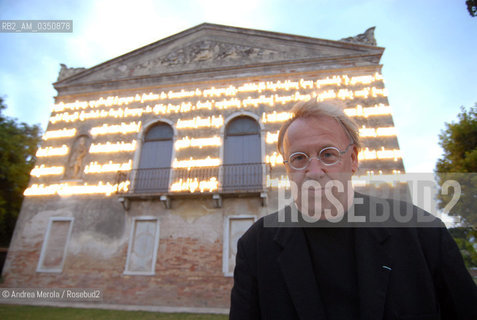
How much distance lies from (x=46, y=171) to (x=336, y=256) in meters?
13.6

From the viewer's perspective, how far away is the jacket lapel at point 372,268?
1.04 metres

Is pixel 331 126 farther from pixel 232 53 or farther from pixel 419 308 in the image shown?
pixel 232 53

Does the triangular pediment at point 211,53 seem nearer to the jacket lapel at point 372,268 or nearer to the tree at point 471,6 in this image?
the tree at point 471,6

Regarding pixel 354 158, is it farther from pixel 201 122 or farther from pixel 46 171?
pixel 46 171

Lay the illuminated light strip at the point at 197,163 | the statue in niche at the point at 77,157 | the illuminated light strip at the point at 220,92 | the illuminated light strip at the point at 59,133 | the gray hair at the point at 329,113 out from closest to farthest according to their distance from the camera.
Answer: the gray hair at the point at 329,113 < the illuminated light strip at the point at 197,163 < the statue in niche at the point at 77,157 < the illuminated light strip at the point at 220,92 < the illuminated light strip at the point at 59,133

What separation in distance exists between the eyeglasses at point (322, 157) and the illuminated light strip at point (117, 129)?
11256mm

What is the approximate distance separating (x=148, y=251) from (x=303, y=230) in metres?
9.23

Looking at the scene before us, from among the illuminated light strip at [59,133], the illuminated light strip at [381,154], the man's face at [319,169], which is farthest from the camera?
the illuminated light strip at [59,133]

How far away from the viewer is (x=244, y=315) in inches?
49.1

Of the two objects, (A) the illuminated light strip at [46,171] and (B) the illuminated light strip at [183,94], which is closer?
(A) the illuminated light strip at [46,171]

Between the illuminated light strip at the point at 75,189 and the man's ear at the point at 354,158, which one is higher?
the illuminated light strip at the point at 75,189

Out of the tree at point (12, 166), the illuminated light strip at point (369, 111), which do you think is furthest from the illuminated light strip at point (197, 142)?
the tree at point (12, 166)

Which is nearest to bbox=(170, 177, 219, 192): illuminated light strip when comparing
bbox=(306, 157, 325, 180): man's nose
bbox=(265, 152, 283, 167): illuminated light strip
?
bbox=(265, 152, 283, 167): illuminated light strip

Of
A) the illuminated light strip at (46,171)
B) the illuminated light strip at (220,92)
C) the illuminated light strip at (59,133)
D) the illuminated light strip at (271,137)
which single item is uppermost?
the illuminated light strip at (220,92)
